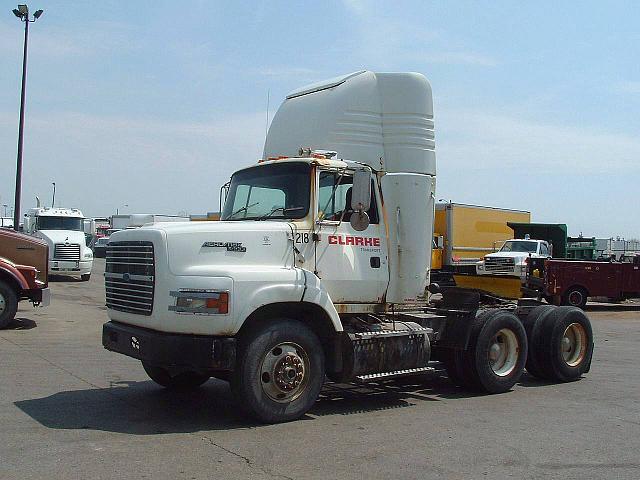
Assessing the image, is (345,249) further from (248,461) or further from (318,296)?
(248,461)

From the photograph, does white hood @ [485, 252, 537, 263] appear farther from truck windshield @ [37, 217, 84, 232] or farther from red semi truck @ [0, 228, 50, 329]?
truck windshield @ [37, 217, 84, 232]

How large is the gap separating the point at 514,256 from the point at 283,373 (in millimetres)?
19141

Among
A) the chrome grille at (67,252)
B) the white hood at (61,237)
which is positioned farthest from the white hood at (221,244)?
the chrome grille at (67,252)

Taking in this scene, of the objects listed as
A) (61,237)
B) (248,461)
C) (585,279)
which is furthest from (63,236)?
(248,461)

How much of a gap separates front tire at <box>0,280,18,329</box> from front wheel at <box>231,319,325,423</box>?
352 inches

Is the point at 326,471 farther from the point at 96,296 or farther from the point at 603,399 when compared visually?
the point at 96,296

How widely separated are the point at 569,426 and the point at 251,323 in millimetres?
3531

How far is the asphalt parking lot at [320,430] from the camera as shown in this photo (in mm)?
5809

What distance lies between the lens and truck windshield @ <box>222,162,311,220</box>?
7.95 m

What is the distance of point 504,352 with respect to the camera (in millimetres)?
9688

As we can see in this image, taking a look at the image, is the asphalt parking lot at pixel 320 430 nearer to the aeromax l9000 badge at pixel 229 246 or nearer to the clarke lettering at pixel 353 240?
the aeromax l9000 badge at pixel 229 246

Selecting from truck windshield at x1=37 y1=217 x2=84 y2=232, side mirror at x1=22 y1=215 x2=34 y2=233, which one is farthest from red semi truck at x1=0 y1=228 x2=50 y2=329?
side mirror at x1=22 y1=215 x2=34 y2=233

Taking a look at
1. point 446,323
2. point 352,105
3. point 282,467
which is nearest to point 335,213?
point 352,105

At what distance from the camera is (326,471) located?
5738 mm
